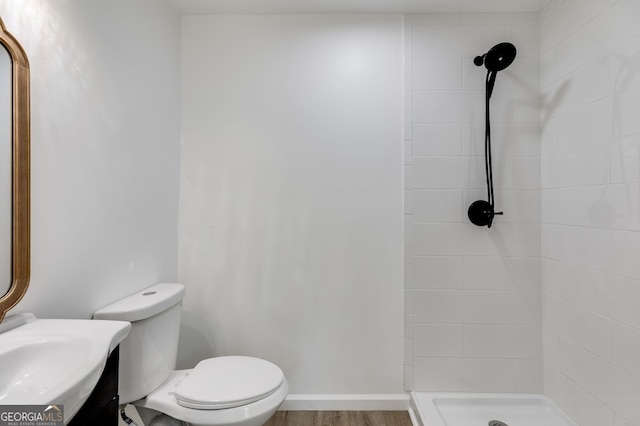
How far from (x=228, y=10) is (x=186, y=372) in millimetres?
1863

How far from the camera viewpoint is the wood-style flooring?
174 centimetres

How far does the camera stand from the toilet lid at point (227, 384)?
1.25 m

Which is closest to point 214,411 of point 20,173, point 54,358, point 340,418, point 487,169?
point 54,358

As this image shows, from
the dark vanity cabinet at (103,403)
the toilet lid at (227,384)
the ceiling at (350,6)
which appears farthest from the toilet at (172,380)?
the ceiling at (350,6)

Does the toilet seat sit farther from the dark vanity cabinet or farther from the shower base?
the shower base

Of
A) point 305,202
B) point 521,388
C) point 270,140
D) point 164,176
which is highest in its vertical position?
point 270,140

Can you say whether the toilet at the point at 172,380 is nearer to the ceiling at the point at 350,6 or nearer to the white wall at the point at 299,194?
the white wall at the point at 299,194

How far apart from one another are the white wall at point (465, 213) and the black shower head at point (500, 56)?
0.47ft

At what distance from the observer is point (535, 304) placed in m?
1.82

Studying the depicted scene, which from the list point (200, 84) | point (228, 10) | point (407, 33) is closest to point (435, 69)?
point (407, 33)

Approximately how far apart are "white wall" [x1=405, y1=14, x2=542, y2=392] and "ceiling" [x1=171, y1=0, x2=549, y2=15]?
0.05 m

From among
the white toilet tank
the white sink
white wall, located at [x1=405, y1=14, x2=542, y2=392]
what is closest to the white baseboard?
white wall, located at [x1=405, y1=14, x2=542, y2=392]

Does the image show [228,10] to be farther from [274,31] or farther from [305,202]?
[305,202]

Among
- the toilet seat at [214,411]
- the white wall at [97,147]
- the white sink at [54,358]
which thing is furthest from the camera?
the toilet seat at [214,411]
